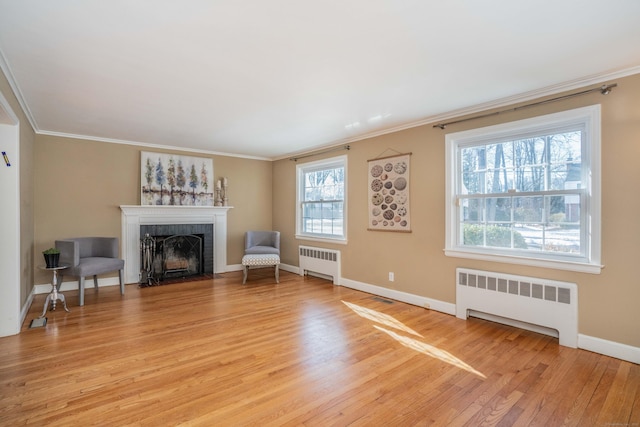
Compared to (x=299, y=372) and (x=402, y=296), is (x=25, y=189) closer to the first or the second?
(x=299, y=372)

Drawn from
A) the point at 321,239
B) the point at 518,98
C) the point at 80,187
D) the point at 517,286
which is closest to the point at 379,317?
the point at 517,286

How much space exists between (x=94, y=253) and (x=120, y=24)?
151 inches

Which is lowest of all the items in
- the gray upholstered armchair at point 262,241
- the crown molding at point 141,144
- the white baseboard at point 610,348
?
the white baseboard at point 610,348

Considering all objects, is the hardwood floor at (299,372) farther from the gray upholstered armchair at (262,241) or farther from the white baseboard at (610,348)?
the gray upholstered armchair at (262,241)

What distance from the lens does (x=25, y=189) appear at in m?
3.68

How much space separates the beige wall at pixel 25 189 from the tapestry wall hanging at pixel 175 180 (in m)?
1.44

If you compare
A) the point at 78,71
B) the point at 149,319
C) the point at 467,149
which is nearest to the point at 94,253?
the point at 149,319

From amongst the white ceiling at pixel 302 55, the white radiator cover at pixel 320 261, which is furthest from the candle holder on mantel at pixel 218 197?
the white ceiling at pixel 302 55

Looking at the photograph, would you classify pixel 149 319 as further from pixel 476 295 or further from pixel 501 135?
pixel 501 135

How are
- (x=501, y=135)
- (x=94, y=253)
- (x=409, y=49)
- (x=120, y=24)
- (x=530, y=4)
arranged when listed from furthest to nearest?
(x=94, y=253)
(x=501, y=135)
(x=409, y=49)
(x=120, y=24)
(x=530, y=4)

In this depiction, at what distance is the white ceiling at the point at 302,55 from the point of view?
1835mm

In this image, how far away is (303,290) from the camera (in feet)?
15.9

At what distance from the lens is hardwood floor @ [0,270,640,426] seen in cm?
189

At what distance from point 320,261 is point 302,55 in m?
3.77
